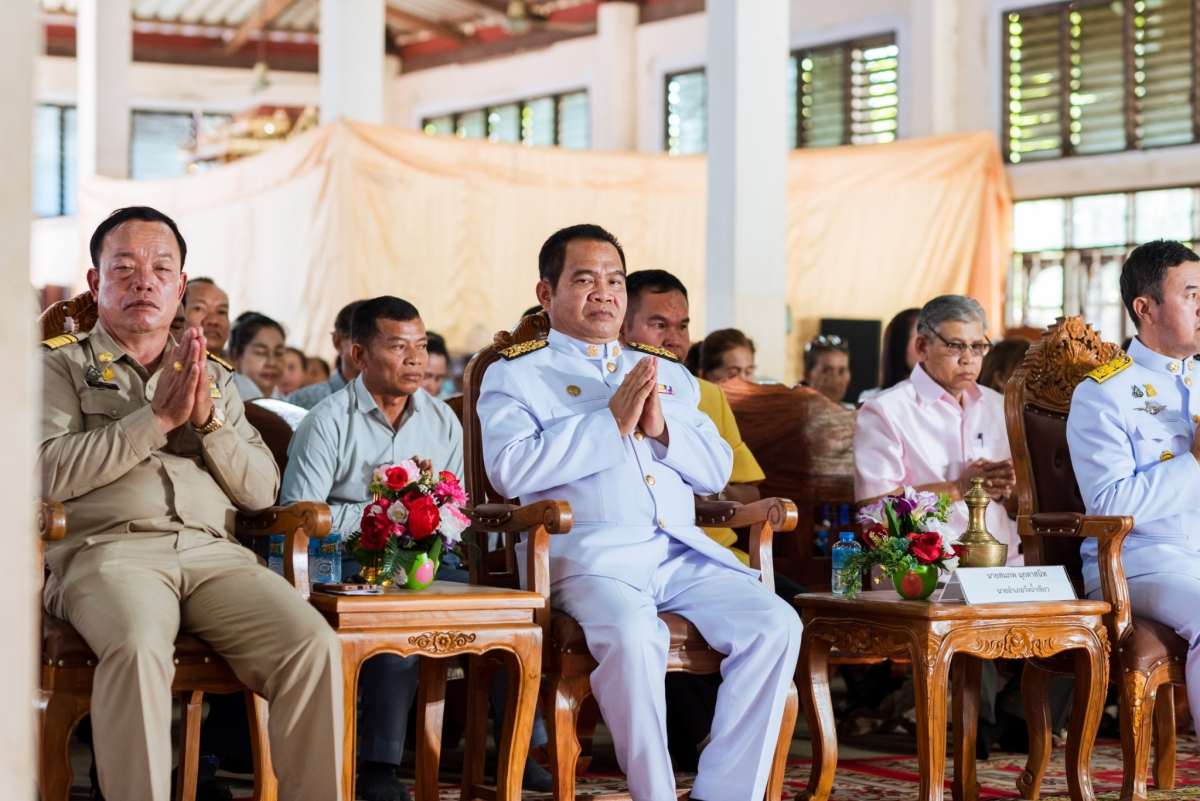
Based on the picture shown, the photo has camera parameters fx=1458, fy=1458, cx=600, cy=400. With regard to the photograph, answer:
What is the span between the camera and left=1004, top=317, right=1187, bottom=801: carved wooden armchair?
3.35 meters

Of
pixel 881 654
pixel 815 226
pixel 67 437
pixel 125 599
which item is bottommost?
pixel 881 654

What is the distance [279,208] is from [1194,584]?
807 centimetres

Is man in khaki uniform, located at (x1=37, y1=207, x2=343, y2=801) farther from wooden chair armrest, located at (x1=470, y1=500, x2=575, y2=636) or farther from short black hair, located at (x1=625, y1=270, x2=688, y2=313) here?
short black hair, located at (x1=625, y1=270, x2=688, y2=313)

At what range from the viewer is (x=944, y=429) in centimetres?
409

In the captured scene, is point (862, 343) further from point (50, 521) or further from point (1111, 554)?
point (50, 521)

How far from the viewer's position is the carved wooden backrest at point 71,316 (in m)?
3.21

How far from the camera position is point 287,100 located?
54.1ft

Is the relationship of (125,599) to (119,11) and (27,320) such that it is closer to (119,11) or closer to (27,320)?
(27,320)

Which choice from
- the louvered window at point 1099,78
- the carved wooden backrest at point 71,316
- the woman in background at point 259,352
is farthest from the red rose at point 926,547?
the louvered window at point 1099,78

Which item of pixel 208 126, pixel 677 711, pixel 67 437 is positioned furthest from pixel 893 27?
pixel 67 437

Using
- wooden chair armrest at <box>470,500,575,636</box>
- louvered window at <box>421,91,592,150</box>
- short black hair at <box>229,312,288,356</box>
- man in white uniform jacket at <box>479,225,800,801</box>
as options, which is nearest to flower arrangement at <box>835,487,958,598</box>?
man in white uniform jacket at <box>479,225,800,801</box>

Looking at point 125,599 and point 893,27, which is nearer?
point 125,599

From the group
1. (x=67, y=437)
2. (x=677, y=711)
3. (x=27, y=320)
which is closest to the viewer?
(x=27, y=320)

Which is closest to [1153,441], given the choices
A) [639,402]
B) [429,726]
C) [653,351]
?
[653,351]
